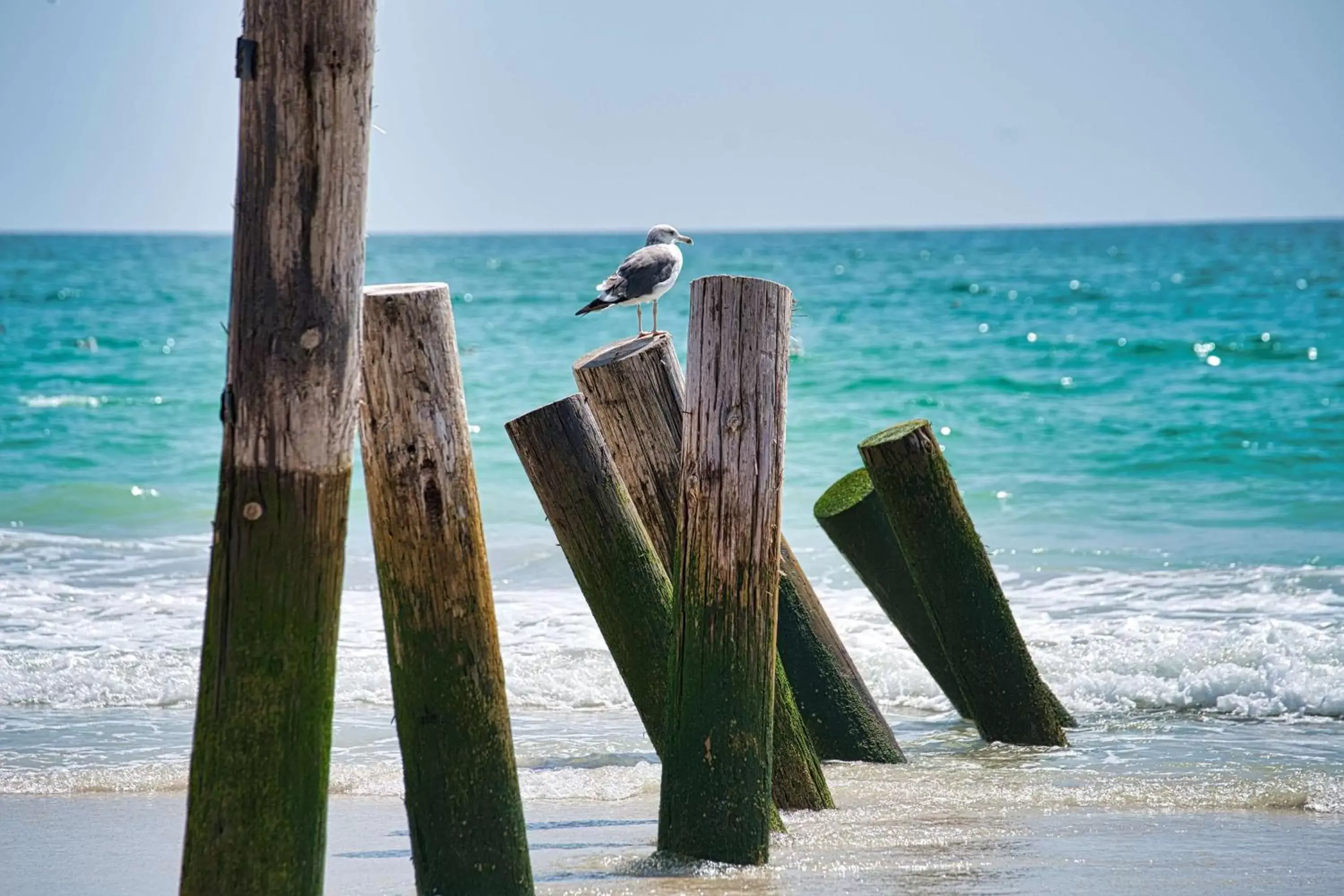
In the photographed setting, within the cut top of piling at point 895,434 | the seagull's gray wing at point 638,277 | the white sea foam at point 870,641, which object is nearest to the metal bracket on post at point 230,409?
the cut top of piling at point 895,434

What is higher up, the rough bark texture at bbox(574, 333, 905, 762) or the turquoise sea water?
the turquoise sea water

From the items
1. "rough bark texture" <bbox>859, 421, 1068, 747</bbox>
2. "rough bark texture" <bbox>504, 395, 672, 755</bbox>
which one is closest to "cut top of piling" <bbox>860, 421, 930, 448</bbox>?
"rough bark texture" <bbox>859, 421, 1068, 747</bbox>

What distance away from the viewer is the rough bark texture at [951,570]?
5.71 metres

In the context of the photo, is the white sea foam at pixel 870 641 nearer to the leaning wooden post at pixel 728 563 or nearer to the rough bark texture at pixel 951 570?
the rough bark texture at pixel 951 570

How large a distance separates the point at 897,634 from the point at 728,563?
4923 millimetres

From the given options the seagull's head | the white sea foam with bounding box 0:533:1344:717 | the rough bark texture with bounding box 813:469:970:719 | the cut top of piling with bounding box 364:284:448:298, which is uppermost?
the seagull's head

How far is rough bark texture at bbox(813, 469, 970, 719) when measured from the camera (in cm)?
628

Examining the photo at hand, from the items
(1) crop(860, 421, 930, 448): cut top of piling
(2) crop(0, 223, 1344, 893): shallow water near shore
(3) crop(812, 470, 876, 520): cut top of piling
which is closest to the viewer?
(2) crop(0, 223, 1344, 893): shallow water near shore

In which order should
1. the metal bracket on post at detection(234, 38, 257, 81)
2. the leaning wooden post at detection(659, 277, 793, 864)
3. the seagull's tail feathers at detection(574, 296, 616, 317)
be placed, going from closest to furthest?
the metal bracket on post at detection(234, 38, 257, 81)
the leaning wooden post at detection(659, 277, 793, 864)
the seagull's tail feathers at detection(574, 296, 616, 317)

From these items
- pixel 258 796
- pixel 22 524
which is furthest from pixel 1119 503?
pixel 258 796

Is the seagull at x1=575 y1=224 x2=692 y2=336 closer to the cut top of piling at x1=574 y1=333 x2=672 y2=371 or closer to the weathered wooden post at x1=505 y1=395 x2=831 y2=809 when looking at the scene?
the cut top of piling at x1=574 y1=333 x2=672 y2=371

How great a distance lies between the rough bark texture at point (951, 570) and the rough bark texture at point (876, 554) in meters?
0.19

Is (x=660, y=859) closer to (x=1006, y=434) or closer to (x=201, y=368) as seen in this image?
(x=1006, y=434)

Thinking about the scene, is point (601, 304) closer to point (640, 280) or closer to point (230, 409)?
point (640, 280)
